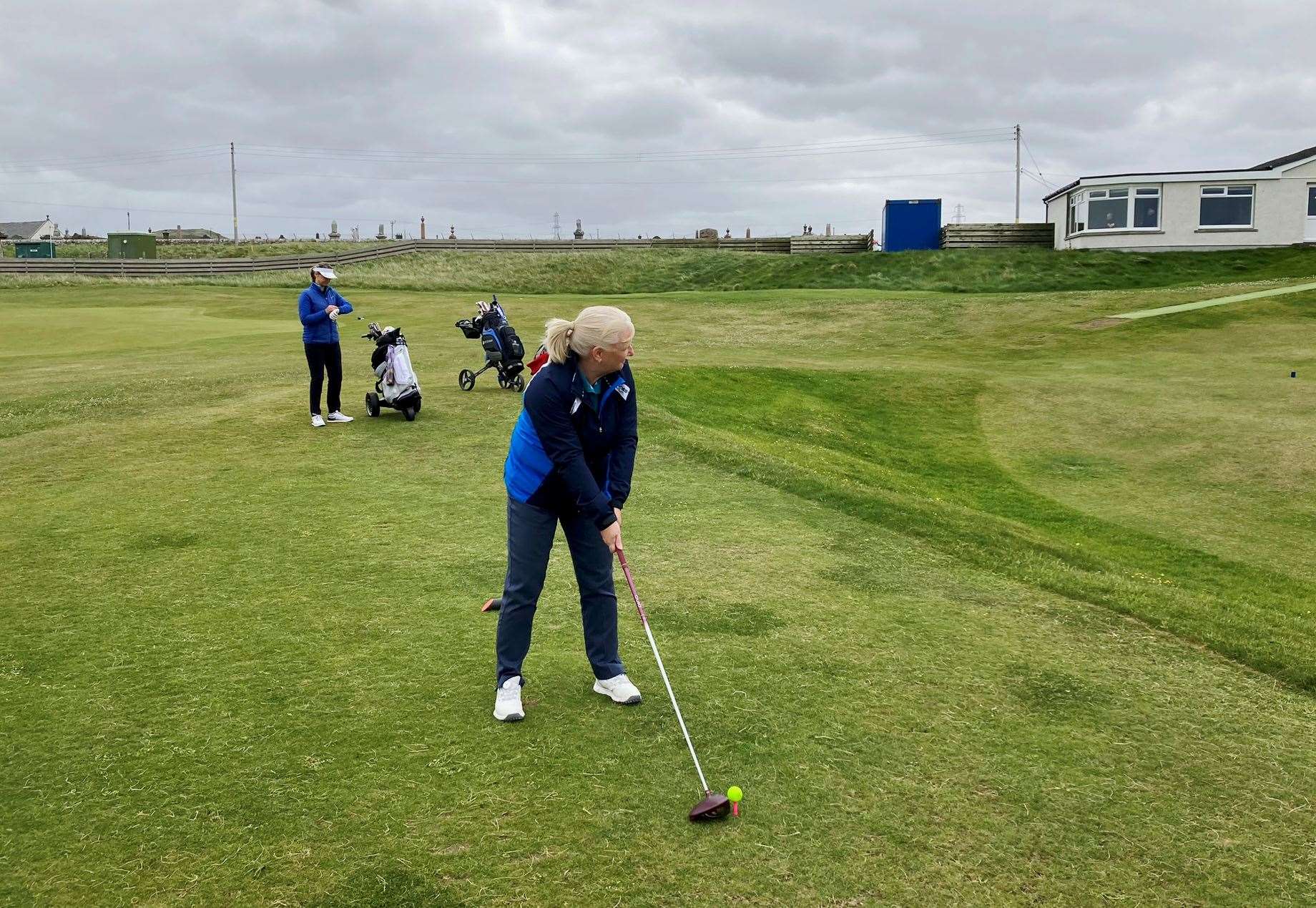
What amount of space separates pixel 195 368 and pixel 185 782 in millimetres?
18765

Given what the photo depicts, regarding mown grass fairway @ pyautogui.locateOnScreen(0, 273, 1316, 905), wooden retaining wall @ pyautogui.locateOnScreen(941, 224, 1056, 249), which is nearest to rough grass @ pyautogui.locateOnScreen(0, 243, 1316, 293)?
wooden retaining wall @ pyautogui.locateOnScreen(941, 224, 1056, 249)

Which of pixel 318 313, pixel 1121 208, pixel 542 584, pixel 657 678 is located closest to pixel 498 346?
pixel 318 313

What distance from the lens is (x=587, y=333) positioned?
5.78 metres

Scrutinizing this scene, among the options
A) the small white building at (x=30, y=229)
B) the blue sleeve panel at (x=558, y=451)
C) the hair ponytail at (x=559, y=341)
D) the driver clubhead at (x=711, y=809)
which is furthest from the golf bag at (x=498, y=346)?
the small white building at (x=30, y=229)

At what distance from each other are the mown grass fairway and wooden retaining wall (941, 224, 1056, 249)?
46.7 meters

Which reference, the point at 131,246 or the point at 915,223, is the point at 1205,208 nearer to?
the point at 915,223

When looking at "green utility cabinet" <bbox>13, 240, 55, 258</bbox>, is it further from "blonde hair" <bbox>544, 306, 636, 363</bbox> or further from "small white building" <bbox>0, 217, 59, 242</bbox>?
"blonde hair" <bbox>544, 306, 636, 363</bbox>

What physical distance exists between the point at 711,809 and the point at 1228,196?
58269mm

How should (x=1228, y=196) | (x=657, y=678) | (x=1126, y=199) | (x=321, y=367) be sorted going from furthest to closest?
(x=1126, y=199) < (x=1228, y=196) < (x=321, y=367) < (x=657, y=678)

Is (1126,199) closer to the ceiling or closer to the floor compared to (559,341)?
closer to the ceiling

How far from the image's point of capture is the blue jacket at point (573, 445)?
5.93 metres

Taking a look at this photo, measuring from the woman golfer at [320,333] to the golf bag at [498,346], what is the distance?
9.93ft

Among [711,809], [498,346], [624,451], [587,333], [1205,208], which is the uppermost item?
[1205,208]

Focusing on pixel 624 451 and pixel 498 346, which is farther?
pixel 498 346
